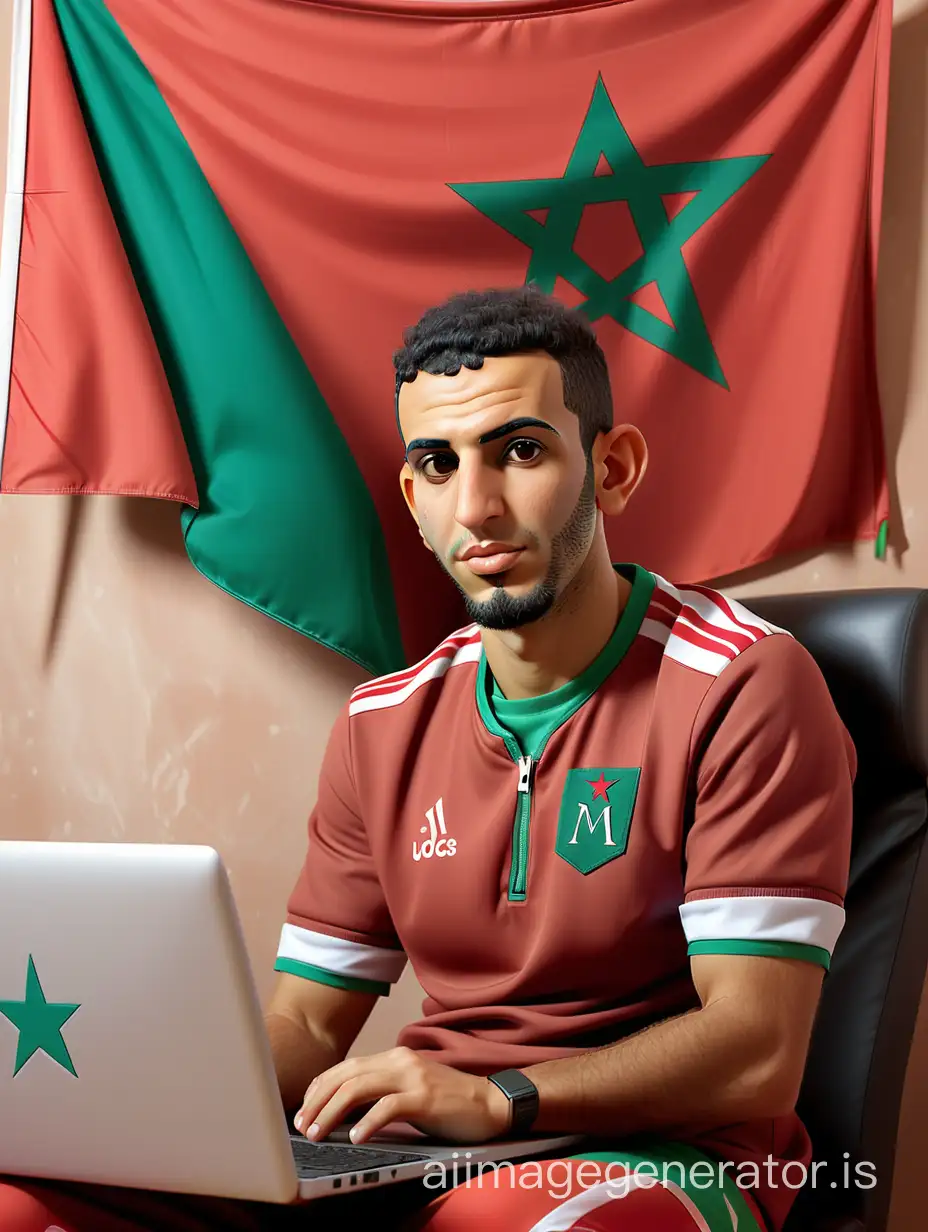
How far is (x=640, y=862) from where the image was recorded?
42.7 inches

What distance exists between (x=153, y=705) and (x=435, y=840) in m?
0.80

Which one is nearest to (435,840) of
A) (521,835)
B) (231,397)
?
(521,835)

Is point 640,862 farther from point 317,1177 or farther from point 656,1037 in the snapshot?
point 317,1177

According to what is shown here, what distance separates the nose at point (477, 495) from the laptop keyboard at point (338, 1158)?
22.0 inches

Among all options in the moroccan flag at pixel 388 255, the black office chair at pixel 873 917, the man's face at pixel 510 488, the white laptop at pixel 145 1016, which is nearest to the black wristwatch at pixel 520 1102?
the white laptop at pixel 145 1016

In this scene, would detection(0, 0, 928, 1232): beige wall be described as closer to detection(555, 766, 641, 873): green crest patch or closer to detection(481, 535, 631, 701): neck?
detection(481, 535, 631, 701): neck

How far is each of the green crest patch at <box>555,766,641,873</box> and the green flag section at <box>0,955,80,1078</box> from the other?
496mm

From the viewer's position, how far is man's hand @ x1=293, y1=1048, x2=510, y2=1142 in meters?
0.92

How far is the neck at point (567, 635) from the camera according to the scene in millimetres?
1206

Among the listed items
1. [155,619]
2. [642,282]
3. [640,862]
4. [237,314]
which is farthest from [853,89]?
[155,619]

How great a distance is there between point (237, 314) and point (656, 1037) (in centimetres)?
115

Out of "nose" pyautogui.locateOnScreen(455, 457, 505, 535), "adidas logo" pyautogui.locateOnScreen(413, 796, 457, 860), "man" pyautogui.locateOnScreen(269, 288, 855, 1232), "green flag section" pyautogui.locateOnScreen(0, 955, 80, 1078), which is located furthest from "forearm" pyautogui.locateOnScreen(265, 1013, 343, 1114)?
"nose" pyautogui.locateOnScreen(455, 457, 505, 535)

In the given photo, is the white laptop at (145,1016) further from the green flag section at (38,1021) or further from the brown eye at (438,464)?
the brown eye at (438,464)

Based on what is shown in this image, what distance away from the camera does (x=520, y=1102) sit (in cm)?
94
